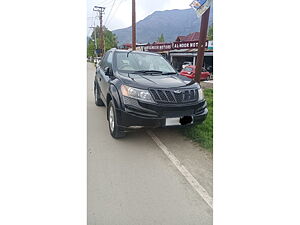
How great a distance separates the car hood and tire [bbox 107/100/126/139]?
429 mm

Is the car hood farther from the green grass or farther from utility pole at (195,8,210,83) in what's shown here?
utility pole at (195,8,210,83)

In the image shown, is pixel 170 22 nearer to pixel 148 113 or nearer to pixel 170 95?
pixel 170 95

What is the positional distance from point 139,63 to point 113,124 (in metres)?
1.08

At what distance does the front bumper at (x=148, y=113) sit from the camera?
2.48 meters

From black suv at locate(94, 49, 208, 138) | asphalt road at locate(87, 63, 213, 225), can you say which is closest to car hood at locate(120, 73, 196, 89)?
black suv at locate(94, 49, 208, 138)

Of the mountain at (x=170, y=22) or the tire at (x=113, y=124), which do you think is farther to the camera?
the tire at (x=113, y=124)

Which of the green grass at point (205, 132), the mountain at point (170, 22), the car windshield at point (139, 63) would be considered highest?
the mountain at point (170, 22)

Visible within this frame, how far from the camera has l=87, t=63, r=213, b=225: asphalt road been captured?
5.45ft

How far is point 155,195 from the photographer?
1845mm

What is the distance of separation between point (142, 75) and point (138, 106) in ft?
2.00

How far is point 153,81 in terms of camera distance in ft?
8.77

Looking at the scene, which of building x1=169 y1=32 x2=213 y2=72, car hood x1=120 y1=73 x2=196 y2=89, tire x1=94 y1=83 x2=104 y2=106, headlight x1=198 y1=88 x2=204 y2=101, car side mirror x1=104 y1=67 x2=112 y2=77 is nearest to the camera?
building x1=169 y1=32 x2=213 y2=72

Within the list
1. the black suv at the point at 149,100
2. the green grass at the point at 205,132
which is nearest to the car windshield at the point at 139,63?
the black suv at the point at 149,100

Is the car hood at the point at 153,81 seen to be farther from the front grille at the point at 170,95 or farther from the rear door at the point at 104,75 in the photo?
the rear door at the point at 104,75
